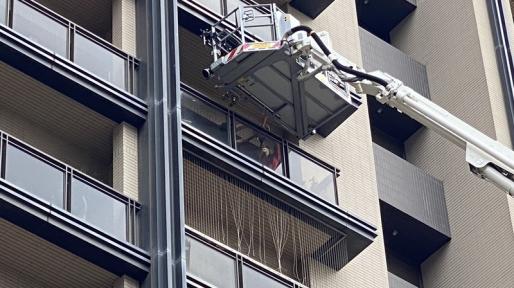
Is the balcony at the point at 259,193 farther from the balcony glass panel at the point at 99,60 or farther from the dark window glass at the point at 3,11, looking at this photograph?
the dark window glass at the point at 3,11

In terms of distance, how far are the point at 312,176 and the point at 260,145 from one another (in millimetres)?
1483

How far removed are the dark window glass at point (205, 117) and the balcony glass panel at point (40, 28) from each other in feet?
10.5

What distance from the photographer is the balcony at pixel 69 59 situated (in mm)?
35344

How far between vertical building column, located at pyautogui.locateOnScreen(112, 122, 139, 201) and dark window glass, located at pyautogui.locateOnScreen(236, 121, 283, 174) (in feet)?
10.4

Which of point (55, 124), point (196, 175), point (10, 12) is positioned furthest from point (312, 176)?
point (10, 12)

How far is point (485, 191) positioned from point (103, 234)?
49.8 ft

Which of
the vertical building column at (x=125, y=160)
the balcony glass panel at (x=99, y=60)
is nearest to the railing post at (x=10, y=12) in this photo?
the balcony glass panel at (x=99, y=60)

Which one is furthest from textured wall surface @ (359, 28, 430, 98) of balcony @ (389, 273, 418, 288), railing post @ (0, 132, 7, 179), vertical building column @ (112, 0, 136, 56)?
railing post @ (0, 132, 7, 179)

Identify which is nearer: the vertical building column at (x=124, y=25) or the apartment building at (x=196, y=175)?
the apartment building at (x=196, y=175)

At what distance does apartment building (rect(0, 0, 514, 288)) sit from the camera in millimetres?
34094

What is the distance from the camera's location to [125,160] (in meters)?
35.9

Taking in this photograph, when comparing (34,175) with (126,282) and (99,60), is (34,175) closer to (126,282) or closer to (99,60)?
(126,282)

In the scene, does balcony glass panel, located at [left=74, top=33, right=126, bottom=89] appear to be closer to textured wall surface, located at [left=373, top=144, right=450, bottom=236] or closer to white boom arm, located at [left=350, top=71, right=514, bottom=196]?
white boom arm, located at [left=350, top=71, right=514, bottom=196]

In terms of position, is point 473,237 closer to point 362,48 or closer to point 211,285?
point 362,48
